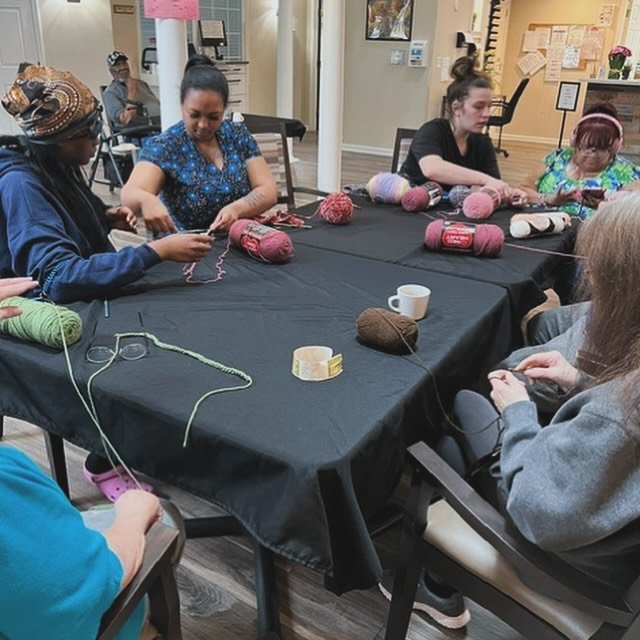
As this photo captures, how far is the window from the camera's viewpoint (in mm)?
7801

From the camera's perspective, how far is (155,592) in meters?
0.95

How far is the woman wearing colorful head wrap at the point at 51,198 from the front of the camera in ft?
4.80

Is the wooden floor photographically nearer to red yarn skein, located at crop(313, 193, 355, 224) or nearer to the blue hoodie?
the blue hoodie

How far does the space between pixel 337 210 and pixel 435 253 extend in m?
0.44

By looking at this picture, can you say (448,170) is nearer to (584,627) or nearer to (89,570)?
(584,627)

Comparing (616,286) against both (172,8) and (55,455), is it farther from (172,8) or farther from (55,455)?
(172,8)

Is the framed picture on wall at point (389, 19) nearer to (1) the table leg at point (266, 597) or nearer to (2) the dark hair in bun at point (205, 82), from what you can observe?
(2) the dark hair in bun at point (205, 82)

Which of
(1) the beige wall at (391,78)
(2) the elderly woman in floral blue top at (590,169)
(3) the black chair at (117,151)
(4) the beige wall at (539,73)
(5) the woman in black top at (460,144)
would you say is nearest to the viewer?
(2) the elderly woman in floral blue top at (590,169)

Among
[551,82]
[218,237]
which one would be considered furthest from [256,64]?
[218,237]

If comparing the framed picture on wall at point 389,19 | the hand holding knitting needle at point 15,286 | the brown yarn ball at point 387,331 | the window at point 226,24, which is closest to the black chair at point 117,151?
the window at point 226,24

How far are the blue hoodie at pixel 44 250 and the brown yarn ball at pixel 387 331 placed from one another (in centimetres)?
62

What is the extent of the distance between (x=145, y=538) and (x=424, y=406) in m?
0.60

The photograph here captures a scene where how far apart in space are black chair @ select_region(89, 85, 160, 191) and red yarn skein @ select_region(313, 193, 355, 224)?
3.42 meters

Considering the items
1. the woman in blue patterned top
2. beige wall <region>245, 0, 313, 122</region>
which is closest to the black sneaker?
the woman in blue patterned top
